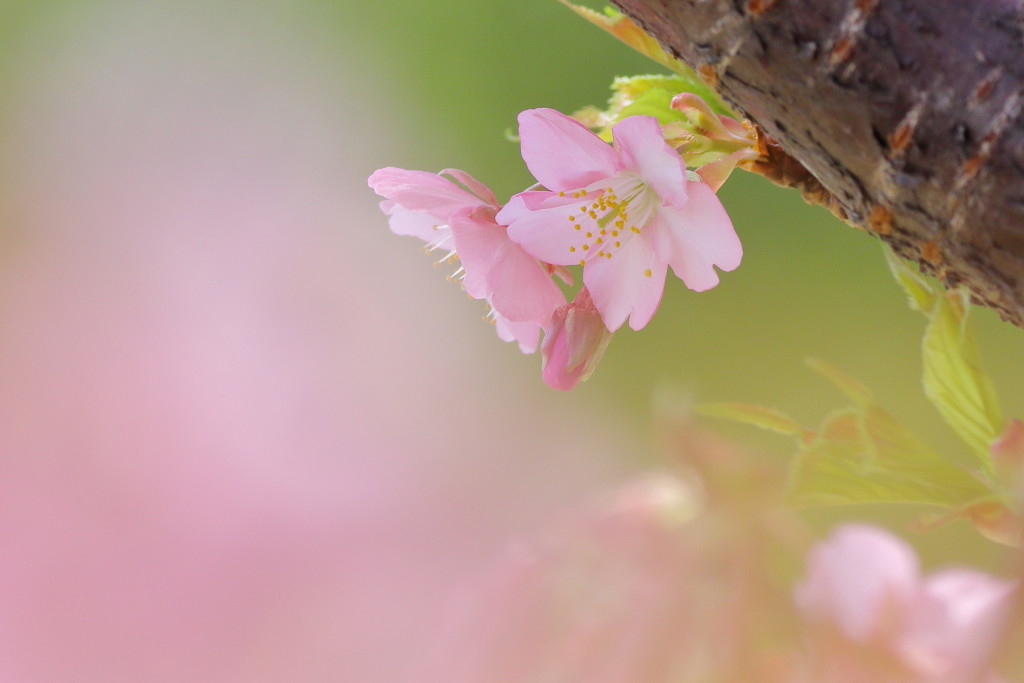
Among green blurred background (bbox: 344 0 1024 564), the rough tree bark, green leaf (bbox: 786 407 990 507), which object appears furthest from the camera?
green blurred background (bbox: 344 0 1024 564)

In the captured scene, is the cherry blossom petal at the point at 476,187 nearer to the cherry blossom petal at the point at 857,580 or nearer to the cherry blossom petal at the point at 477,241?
the cherry blossom petal at the point at 477,241

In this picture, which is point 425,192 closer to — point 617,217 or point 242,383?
point 617,217

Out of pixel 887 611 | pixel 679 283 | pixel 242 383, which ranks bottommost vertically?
pixel 242 383

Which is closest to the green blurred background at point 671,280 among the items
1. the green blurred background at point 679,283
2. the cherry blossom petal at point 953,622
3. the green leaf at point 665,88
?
the green blurred background at point 679,283

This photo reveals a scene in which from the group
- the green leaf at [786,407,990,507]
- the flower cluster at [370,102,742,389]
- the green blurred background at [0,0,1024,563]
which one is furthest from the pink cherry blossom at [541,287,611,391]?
the green blurred background at [0,0,1024,563]

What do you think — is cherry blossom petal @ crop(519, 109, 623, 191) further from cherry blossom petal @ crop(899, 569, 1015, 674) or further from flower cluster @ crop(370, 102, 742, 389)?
cherry blossom petal @ crop(899, 569, 1015, 674)

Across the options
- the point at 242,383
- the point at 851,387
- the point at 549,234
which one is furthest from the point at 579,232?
the point at 242,383
